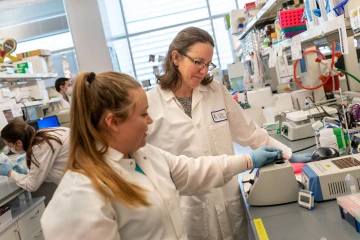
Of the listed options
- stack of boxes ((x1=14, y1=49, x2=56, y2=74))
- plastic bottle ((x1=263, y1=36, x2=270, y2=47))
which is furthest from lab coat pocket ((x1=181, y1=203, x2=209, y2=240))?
stack of boxes ((x1=14, y1=49, x2=56, y2=74))

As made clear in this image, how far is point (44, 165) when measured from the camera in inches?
127

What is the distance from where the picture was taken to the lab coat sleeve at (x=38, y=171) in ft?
10.3

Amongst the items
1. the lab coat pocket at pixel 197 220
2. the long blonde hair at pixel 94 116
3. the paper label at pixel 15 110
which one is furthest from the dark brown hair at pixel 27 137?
the long blonde hair at pixel 94 116

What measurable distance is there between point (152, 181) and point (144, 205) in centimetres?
13

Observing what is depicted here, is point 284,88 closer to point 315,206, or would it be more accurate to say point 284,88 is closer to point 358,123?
point 358,123

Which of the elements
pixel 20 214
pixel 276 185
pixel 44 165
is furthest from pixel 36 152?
pixel 276 185

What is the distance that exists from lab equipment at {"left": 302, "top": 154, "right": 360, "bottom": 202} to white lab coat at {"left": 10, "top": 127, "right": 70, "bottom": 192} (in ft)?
7.21

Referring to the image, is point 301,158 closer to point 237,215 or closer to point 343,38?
point 237,215

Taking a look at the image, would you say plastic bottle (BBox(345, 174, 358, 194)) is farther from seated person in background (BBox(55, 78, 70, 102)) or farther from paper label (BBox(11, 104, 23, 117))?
seated person in background (BBox(55, 78, 70, 102))

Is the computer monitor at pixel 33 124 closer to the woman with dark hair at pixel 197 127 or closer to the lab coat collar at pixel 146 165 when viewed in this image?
the woman with dark hair at pixel 197 127

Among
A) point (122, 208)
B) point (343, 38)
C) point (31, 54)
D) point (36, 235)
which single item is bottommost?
point (36, 235)

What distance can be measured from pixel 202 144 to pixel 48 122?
3.78 m

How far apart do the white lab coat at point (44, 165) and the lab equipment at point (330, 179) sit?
2198 millimetres

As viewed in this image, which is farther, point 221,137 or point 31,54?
point 31,54
